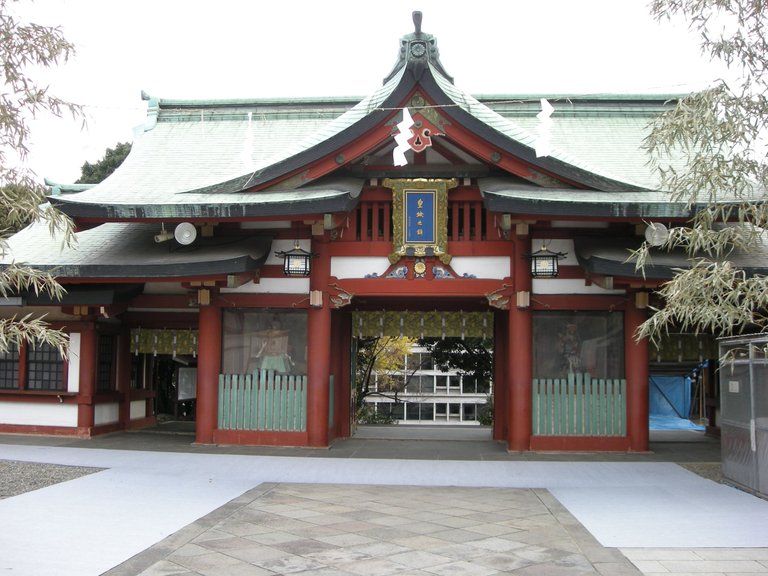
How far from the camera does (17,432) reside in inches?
609

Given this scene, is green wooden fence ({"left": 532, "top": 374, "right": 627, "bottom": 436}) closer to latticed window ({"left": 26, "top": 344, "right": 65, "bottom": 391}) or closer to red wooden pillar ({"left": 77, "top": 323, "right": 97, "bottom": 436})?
red wooden pillar ({"left": 77, "top": 323, "right": 97, "bottom": 436})

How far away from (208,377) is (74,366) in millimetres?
3276

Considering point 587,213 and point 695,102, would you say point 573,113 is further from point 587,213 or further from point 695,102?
point 695,102

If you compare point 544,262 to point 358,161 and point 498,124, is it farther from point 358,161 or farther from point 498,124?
point 358,161

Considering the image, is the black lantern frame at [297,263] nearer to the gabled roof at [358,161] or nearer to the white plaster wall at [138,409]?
the gabled roof at [358,161]

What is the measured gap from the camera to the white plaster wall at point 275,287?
14.3 metres

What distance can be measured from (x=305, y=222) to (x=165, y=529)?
731cm

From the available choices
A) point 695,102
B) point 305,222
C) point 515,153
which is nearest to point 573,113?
point 515,153

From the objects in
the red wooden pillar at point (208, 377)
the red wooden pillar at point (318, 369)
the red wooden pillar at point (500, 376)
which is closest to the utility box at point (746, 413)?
the red wooden pillar at point (500, 376)

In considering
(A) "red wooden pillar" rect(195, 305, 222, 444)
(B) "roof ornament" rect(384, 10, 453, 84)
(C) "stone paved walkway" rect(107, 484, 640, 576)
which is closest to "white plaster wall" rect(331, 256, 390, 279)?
(A) "red wooden pillar" rect(195, 305, 222, 444)

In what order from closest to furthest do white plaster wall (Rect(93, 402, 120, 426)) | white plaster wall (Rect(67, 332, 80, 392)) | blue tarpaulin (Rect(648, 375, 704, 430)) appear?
white plaster wall (Rect(67, 332, 80, 392))
white plaster wall (Rect(93, 402, 120, 426))
blue tarpaulin (Rect(648, 375, 704, 430))

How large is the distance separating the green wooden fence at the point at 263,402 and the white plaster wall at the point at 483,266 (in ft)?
12.5

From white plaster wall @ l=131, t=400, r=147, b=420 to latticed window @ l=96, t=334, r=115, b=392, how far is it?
3.64 ft

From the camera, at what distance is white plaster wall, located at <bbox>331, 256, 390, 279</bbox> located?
14234mm
